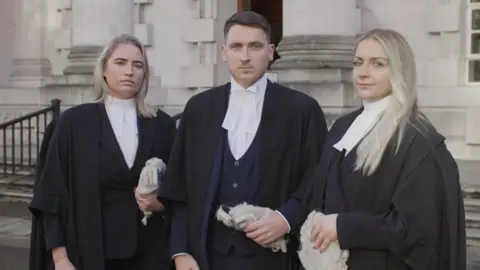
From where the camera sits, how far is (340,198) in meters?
3.00

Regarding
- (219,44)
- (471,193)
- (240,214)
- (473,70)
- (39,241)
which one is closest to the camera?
(240,214)

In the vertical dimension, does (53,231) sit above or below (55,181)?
below

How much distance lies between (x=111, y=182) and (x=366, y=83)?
5.15 ft

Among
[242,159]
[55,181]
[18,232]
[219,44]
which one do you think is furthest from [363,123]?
[219,44]

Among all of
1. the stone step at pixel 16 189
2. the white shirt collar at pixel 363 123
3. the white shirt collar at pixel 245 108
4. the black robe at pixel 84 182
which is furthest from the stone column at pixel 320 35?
the white shirt collar at pixel 363 123

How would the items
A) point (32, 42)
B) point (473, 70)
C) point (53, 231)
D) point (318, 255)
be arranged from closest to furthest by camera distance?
point (318, 255) → point (53, 231) → point (473, 70) → point (32, 42)

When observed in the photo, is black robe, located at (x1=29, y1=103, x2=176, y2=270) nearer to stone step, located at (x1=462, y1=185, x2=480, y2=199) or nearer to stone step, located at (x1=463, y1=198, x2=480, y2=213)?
stone step, located at (x1=463, y1=198, x2=480, y2=213)

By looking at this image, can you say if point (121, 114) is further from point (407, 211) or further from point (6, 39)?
point (6, 39)

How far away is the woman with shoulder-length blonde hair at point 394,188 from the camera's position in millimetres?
2867

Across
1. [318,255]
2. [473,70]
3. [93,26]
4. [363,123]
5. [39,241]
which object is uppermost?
[93,26]

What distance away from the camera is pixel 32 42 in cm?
1262

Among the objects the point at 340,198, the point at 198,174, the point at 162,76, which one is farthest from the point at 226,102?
the point at 162,76

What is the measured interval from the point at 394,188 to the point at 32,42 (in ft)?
35.1

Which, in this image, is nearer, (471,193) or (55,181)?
(55,181)
